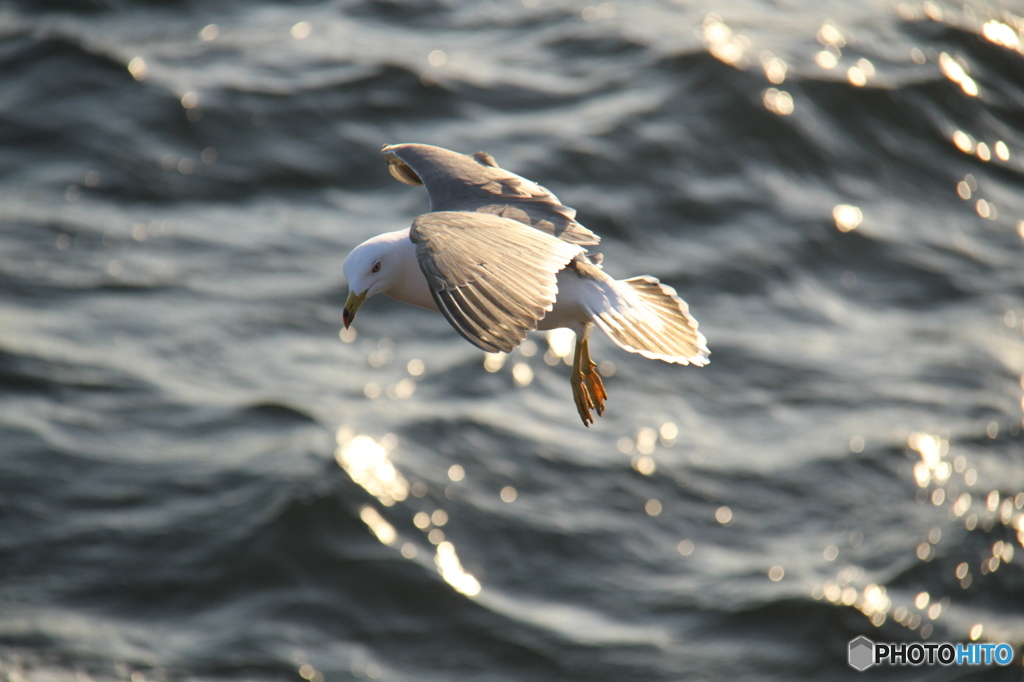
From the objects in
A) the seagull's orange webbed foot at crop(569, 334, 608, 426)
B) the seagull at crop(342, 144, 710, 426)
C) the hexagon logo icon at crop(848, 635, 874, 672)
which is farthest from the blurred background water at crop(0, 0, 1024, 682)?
the seagull at crop(342, 144, 710, 426)

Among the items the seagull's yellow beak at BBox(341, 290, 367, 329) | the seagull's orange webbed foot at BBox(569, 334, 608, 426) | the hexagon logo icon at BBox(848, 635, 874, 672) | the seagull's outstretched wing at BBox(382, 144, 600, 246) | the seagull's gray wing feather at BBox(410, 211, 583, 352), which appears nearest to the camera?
the seagull's gray wing feather at BBox(410, 211, 583, 352)

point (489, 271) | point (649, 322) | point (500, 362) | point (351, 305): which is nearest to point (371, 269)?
point (351, 305)

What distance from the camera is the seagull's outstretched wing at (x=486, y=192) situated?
5957mm

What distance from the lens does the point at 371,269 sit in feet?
17.9

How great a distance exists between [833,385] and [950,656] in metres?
3.93

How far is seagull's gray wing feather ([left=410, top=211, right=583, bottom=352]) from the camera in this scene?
455 centimetres

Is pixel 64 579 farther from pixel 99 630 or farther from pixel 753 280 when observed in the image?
pixel 753 280

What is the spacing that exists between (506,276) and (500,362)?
10013 mm

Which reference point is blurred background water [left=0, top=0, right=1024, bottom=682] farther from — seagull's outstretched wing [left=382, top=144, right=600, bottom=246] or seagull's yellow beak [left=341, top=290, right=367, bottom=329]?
seagull's yellow beak [left=341, top=290, right=367, bottom=329]

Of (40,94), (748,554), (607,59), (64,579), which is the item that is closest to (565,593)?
(748,554)

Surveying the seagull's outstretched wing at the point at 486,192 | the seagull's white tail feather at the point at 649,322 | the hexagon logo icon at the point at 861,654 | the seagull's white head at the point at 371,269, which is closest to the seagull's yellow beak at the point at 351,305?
the seagull's white head at the point at 371,269

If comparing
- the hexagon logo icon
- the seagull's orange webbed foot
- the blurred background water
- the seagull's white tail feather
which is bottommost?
the hexagon logo icon

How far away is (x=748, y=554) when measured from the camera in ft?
44.1

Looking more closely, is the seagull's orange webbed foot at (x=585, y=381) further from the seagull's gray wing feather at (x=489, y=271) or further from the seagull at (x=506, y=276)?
the seagull's gray wing feather at (x=489, y=271)
